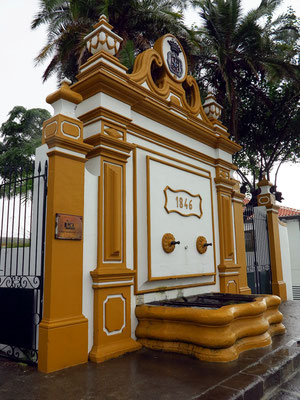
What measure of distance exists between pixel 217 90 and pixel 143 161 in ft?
31.9

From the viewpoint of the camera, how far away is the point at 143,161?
5348mm

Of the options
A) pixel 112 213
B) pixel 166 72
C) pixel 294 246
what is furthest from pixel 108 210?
pixel 294 246

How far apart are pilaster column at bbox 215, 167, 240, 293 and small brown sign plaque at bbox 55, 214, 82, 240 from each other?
11.9ft

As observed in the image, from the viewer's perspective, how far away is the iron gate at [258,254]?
29.7ft

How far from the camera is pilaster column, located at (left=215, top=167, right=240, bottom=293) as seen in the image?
22.4 ft

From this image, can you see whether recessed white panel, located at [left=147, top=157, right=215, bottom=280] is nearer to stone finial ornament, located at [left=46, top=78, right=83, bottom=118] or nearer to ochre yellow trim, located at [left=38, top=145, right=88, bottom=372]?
ochre yellow trim, located at [left=38, top=145, right=88, bottom=372]

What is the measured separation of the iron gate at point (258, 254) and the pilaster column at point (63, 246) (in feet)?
20.1

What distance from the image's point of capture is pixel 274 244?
9.68 meters

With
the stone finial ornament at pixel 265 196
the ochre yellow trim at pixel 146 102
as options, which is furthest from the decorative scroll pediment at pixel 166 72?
the stone finial ornament at pixel 265 196

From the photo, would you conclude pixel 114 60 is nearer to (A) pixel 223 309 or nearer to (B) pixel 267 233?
(A) pixel 223 309

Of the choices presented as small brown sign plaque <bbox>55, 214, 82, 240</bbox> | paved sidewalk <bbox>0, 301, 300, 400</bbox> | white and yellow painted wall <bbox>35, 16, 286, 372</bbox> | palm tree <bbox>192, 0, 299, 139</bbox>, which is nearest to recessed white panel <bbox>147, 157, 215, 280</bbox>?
white and yellow painted wall <bbox>35, 16, 286, 372</bbox>

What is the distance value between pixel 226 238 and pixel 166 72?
357cm

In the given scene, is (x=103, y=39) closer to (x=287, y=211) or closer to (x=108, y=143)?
(x=108, y=143)

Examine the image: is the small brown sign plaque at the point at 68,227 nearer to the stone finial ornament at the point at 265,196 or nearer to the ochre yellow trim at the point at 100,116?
the ochre yellow trim at the point at 100,116
